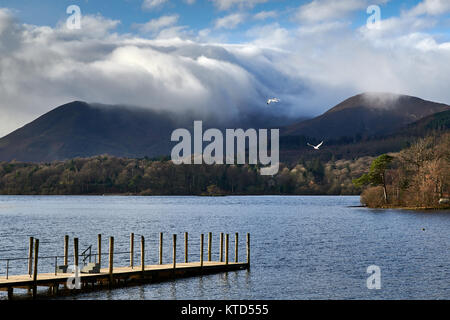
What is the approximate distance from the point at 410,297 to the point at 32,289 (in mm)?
27319

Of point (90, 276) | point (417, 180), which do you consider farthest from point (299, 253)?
point (417, 180)

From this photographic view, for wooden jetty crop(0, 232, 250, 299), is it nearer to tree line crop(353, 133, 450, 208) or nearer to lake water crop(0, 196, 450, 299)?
lake water crop(0, 196, 450, 299)

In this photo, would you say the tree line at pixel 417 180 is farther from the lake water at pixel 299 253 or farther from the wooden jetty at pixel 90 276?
the wooden jetty at pixel 90 276

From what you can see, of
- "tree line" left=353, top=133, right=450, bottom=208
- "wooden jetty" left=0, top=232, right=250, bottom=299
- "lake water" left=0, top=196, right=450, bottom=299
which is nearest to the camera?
"wooden jetty" left=0, top=232, right=250, bottom=299

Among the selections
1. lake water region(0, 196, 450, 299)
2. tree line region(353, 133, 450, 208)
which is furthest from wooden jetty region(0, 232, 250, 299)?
tree line region(353, 133, 450, 208)

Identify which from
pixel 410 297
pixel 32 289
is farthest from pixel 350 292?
pixel 32 289

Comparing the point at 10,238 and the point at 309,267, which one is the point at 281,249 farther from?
the point at 10,238

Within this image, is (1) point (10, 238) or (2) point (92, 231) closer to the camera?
(1) point (10, 238)

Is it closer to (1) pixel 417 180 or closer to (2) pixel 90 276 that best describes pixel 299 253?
(2) pixel 90 276

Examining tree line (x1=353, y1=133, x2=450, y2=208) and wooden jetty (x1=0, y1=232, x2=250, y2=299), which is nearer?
wooden jetty (x1=0, y1=232, x2=250, y2=299)

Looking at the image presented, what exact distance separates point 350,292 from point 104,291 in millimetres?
18232
